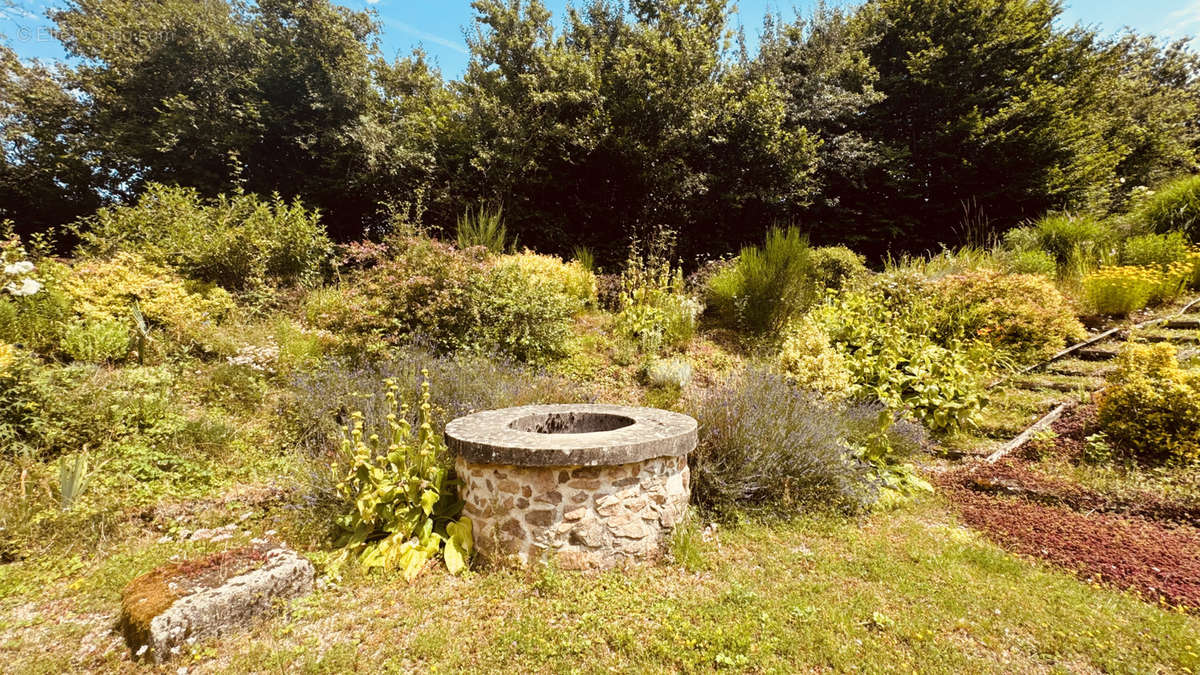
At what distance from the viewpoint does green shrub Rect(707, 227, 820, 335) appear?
24.0 feet

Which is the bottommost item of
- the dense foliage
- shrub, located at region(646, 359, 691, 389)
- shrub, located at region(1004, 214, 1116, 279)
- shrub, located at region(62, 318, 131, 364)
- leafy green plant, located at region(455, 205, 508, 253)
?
shrub, located at region(646, 359, 691, 389)

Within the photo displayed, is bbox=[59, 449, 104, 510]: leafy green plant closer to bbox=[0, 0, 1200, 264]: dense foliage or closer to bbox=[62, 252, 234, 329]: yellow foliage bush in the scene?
bbox=[62, 252, 234, 329]: yellow foliage bush

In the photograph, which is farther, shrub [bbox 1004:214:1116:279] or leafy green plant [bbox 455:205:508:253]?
leafy green plant [bbox 455:205:508:253]

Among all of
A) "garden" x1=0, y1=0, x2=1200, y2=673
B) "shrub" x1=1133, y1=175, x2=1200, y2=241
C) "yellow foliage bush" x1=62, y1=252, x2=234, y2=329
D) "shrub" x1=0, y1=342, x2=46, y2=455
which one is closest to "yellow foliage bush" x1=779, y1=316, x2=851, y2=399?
"garden" x1=0, y1=0, x2=1200, y2=673

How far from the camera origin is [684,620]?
8.14 feet

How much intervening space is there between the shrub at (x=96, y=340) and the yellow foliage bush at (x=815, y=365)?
22.4ft

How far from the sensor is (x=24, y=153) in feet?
39.0

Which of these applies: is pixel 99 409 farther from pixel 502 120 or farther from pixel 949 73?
pixel 949 73

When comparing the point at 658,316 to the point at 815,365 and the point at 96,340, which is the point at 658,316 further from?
the point at 96,340

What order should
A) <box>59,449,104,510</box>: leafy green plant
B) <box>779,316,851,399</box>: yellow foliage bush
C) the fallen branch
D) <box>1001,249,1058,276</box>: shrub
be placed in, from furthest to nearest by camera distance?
1. <box>1001,249,1058,276</box>: shrub
2. <box>779,316,851,399</box>: yellow foliage bush
3. the fallen branch
4. <box>59,449,104,510</box>: leafy green plant

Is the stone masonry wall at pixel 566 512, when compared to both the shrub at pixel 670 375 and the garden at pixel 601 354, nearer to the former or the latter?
the garden at pixel 601 354

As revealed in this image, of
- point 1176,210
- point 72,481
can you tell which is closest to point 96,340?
point 72,481

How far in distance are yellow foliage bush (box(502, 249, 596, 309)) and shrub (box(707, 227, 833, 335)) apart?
7.14 ft

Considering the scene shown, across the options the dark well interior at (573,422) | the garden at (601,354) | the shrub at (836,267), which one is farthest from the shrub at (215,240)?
the shrub at (836,267)
